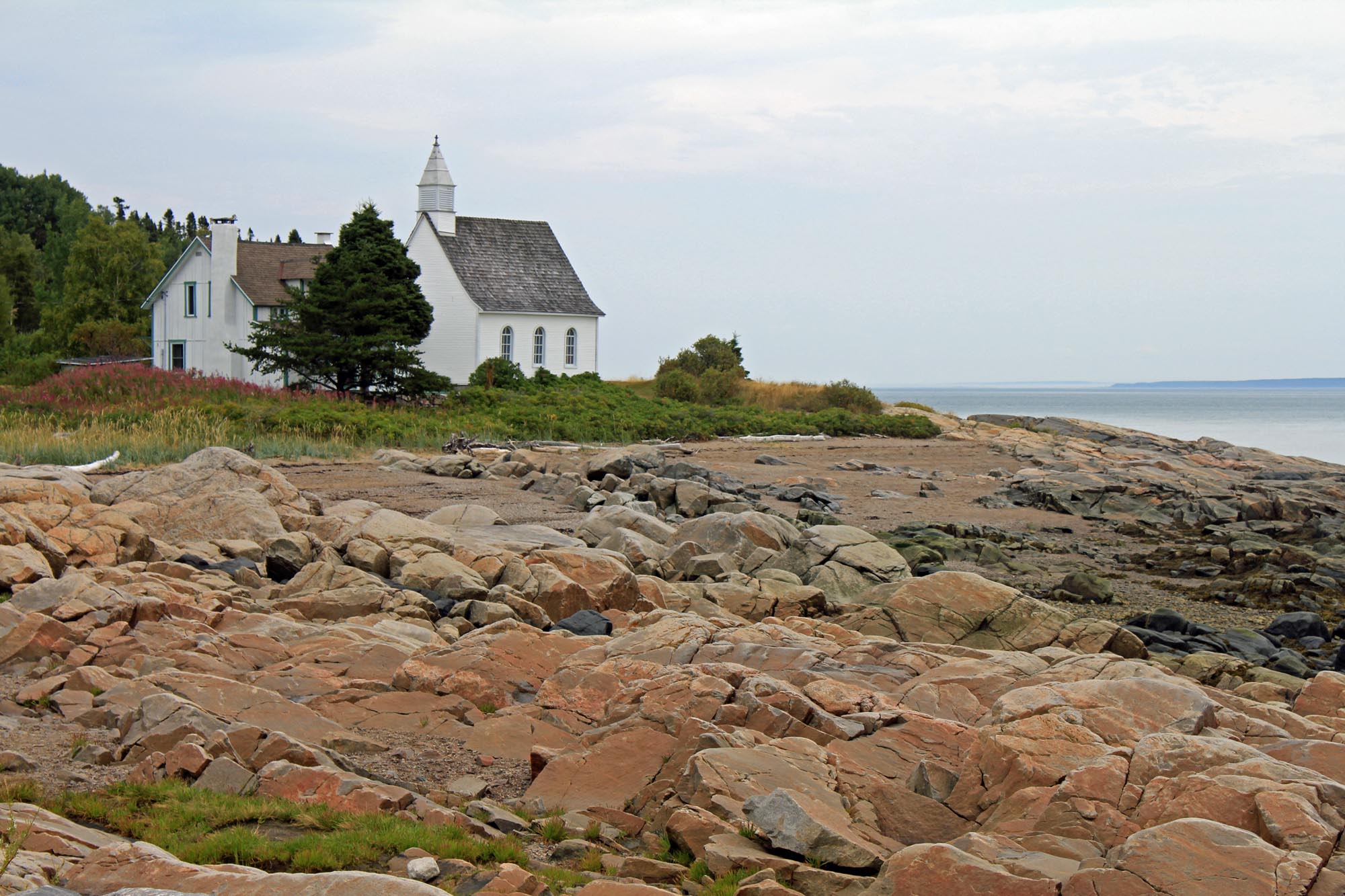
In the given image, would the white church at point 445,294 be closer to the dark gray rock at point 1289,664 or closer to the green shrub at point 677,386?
the green shrub at point 677,386

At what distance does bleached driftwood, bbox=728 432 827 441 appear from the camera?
34.2 metres

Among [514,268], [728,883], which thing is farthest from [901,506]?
[514,268]

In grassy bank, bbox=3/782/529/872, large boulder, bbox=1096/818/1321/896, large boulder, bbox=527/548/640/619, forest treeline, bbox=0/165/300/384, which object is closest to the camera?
large boulder, bbox=1096/818/1321/896

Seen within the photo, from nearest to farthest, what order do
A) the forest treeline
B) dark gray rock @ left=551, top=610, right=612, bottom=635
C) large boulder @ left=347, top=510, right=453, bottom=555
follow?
dark gray rock @ left=551, top=610, right=612, bottom=635 < large boulder @ left=347, top=510, right=453, bottom=555 < the forest treeline

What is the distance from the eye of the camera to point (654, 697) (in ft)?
25.7

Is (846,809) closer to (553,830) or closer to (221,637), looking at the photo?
(553,830)

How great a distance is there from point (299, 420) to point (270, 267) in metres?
23.1

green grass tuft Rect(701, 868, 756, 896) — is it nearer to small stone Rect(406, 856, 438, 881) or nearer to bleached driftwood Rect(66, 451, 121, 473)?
small stone Rect(406, 856, 438, 881)

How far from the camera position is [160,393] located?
28.9 metres

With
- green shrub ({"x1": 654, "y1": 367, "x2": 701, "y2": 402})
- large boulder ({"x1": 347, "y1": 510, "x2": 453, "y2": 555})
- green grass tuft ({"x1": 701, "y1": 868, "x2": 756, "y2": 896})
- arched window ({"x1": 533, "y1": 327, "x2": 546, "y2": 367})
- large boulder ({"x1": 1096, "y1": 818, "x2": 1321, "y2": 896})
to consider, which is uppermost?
arched window ({"x1": 533, "y1": 327, "x2": 546, "y2": 367})

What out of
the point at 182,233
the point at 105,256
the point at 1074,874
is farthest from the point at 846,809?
the point at 182,233

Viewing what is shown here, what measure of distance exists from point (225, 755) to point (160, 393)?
24.8 meters

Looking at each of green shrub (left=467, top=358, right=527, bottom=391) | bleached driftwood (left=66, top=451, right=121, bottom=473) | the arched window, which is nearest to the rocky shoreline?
bleached driftwood (left=66, top=451, right=121, bottom=473)

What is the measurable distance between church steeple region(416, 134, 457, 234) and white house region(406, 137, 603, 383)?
27mm
